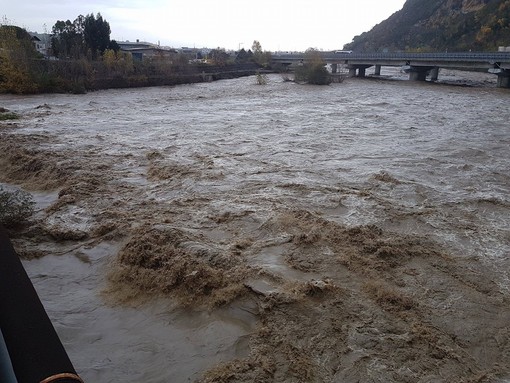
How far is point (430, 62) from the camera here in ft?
178

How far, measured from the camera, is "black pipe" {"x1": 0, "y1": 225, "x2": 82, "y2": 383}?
235 centimetres

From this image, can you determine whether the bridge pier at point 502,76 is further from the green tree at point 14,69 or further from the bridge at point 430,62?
the green tree at point 14,69

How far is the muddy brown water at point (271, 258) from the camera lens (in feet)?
17.5

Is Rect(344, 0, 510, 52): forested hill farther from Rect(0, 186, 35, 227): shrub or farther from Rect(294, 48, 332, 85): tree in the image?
Rect(0, 186, 35, 227): shrub

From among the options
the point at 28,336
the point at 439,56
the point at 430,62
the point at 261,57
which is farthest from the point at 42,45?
the point at 28,336

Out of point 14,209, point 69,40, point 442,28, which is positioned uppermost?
point 442,28

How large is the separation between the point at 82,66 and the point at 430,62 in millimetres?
43563

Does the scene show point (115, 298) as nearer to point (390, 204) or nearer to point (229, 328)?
point (229, 328)

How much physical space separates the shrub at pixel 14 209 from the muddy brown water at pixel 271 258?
409mm

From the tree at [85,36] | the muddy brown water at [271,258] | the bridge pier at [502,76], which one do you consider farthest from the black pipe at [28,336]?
the tree at [85,36]

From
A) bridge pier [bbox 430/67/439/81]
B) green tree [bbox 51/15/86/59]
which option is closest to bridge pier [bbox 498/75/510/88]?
bridge pier [bbox 430/67/439/81]

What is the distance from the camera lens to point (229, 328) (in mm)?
5812

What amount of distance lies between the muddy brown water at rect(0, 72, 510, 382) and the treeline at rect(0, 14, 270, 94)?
23821 mm

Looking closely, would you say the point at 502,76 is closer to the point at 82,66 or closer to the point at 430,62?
the point at 430,62
